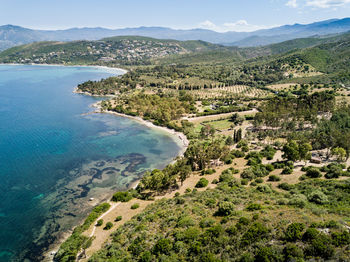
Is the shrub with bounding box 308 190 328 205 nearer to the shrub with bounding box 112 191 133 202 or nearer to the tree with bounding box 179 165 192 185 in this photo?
the tree with bounding box 179 165 192 185

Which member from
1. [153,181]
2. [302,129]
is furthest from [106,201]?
[302,129]

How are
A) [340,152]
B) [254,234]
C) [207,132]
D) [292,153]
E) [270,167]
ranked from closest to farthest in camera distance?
[254,234] → [340,152] → [270,167] → [292,153] → [207,132]

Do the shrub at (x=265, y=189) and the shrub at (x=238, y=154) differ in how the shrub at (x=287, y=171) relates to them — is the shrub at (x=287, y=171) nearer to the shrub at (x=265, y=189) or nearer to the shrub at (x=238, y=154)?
the shrub at (x=265, y=189)

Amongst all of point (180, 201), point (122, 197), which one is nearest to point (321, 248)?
point (180, 201)

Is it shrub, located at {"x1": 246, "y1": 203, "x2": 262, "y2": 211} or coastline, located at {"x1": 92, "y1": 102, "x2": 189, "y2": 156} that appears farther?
coastline, located at {"x1": 92, "y1": 102, "x2": 189, "y2": 156}

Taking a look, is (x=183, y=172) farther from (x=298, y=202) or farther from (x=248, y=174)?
(x=298, y=202)

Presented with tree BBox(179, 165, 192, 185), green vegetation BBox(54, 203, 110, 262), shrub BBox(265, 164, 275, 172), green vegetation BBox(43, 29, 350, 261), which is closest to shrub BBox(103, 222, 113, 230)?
green vegetation BBox(43, 29, 350, 261)

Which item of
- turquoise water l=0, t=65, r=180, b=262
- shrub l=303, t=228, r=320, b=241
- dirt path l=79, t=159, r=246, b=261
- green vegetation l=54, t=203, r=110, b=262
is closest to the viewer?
shrub l=303, t=228, r=320, b=241

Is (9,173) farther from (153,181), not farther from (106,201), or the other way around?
(153,181)
